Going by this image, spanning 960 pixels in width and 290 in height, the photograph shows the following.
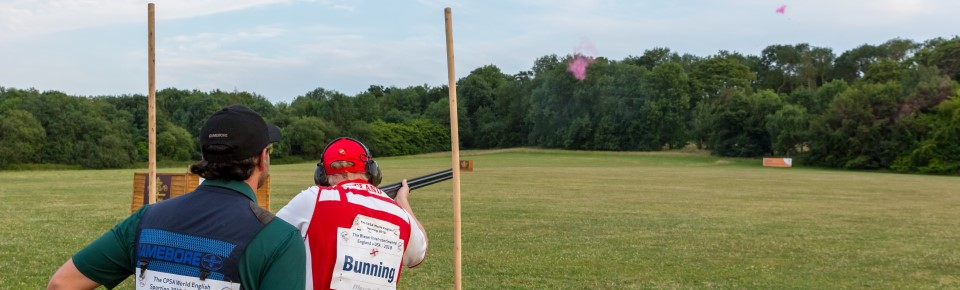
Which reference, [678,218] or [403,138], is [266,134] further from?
[403,138]

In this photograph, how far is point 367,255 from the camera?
412cm

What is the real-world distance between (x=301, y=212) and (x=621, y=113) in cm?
10494

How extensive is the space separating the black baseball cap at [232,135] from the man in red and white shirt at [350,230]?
4.13ft

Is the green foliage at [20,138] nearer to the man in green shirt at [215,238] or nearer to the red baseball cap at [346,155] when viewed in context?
the red baseball cap at [346,155]

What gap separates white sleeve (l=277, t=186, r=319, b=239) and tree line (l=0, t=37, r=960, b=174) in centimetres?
8192

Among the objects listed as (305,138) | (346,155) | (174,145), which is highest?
(305,138)

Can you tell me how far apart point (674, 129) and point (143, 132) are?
65.0m

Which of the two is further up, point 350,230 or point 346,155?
point 346,155

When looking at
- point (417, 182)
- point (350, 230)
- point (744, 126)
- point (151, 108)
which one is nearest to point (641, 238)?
point (417, 182)

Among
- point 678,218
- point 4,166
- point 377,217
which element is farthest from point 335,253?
point 4,166

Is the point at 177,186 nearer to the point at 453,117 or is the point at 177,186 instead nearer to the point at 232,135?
the point at 453,117

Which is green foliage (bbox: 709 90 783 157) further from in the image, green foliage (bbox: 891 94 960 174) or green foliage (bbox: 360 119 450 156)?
green foliage (bbox: 360 119 450 156)

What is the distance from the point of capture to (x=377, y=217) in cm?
420

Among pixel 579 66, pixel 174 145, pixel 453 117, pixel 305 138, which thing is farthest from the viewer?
pixel 579 66
